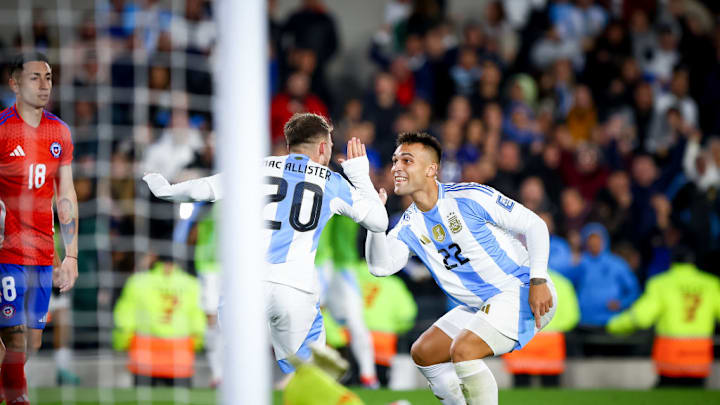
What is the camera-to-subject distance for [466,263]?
17.8 ft

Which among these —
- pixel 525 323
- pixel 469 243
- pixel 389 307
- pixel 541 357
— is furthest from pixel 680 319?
pixel 469 243

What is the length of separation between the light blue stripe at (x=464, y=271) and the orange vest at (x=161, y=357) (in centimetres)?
401

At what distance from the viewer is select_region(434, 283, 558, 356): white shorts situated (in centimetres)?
512

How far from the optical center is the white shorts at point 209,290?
28.5 feet

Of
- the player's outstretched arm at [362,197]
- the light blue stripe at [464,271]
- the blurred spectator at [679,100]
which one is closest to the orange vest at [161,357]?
the light blue stripe at [464,271]

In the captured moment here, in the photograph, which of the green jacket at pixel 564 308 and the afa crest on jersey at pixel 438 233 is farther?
the green jacket at pixel 564 308

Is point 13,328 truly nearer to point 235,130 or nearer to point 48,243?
point 48,243

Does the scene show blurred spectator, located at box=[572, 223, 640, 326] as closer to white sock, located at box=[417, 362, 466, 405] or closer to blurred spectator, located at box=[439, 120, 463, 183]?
blurred spectator, located at box=[439, 120, 463, 183]

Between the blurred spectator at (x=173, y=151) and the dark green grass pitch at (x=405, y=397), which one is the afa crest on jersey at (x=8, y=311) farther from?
the blurred spectator at (x=173, y=151)

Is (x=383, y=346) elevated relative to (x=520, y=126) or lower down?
lower down

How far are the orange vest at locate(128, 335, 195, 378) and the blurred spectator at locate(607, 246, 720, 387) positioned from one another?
4389 millimetres

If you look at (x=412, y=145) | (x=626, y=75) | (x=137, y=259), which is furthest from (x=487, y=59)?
(x=412, y=145)

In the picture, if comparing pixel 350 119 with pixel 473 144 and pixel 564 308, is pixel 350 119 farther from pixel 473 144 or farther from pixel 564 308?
pixel 564 308

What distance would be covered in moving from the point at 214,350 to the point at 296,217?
3971 mm
